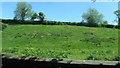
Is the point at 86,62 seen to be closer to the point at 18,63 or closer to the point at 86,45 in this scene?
the point at 18,63

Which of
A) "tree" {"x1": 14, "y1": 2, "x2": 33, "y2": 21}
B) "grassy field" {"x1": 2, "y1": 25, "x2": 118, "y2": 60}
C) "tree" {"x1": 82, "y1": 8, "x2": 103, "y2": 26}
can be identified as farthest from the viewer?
"tree" {"x1": 82, "y1": 8, "x2": 103, "y2": 26}

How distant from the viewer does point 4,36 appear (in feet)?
144

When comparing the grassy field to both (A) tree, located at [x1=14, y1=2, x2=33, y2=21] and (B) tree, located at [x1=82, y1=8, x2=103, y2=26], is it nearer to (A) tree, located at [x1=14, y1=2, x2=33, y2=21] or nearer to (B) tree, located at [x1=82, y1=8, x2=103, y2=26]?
(A) tree, located at [x1=14, y1=2, x2=33, y2=21]

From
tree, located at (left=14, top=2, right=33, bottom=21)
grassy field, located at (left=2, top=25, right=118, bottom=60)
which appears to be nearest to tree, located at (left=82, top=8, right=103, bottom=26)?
tree, located at (left=14, top=2, right=33, bottom=21)

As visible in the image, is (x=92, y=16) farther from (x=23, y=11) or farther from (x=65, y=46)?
(x=65, y=46)

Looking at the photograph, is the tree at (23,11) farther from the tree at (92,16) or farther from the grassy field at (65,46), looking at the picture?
the grassy field at (65,46)

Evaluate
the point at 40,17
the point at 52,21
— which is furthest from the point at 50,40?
the point at 40,17

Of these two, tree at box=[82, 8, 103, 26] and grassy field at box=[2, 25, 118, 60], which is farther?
tree at box=[82, 8, 103, 26]

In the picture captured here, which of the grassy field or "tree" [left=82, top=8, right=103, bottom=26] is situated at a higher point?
the grassy field

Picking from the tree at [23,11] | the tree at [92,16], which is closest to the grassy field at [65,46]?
the tree at [23,11]

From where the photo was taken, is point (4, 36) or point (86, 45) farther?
point (4, 36)

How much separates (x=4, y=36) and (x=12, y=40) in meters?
4.93

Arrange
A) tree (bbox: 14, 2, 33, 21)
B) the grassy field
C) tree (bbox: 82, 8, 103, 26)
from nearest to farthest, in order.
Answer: the grassy field < tree (bbox: 14, 2, 33, 21) < tree (bbox: 82, 8, 103, 26)

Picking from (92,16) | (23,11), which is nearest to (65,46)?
(23,11)
